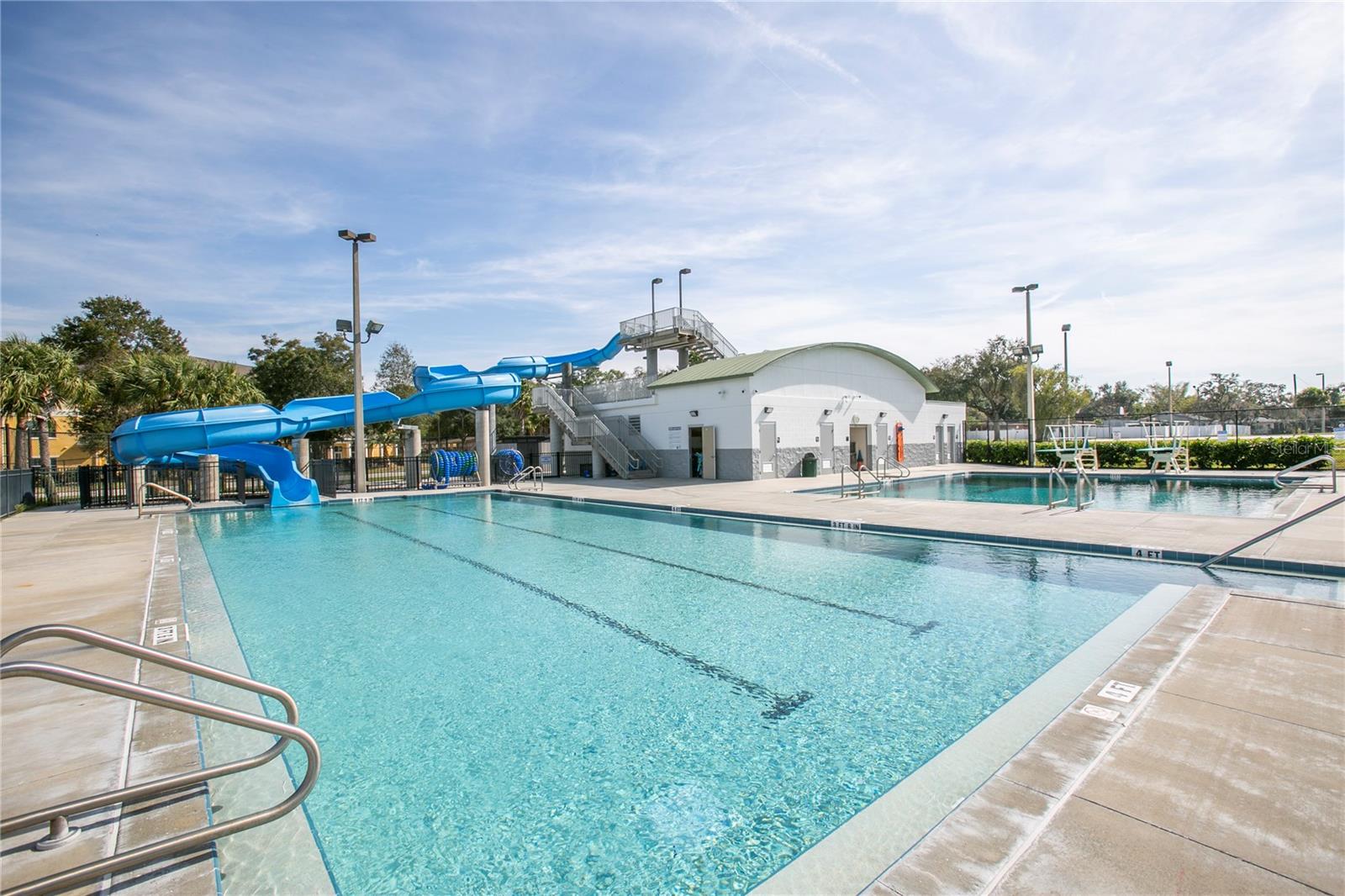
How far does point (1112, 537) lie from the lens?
8.88 m

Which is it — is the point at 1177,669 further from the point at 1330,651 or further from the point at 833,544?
the point at 833,544

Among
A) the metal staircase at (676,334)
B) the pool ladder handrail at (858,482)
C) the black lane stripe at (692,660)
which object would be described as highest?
the metal staircase at (676,334)

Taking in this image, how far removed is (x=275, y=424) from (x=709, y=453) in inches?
556

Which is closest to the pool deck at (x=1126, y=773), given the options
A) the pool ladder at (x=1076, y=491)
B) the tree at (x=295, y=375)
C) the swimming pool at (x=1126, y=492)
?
the pool ladder at (x=1076, y=491)

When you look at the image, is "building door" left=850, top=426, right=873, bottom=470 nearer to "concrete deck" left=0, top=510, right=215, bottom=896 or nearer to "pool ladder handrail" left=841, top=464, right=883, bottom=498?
"pool ladder handrail" left=841, top=464, right=883, bottom=498

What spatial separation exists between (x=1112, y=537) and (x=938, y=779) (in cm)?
767

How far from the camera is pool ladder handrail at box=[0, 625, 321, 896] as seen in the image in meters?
1.97

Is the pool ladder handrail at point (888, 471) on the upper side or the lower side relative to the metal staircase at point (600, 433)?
lower

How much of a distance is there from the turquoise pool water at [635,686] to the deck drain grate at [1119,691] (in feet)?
1.94

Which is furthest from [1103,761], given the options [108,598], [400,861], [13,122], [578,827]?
[13,122]

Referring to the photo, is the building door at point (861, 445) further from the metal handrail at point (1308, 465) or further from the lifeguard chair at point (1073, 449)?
the metal handrail at point (1308, 465)

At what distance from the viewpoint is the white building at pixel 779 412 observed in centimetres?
2202

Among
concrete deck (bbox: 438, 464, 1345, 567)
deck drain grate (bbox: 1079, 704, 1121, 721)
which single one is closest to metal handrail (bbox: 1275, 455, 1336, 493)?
concrete deck (bbox: 438, 464, 1345, 567)

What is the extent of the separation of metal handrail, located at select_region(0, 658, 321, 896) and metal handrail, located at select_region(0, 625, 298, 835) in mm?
86
